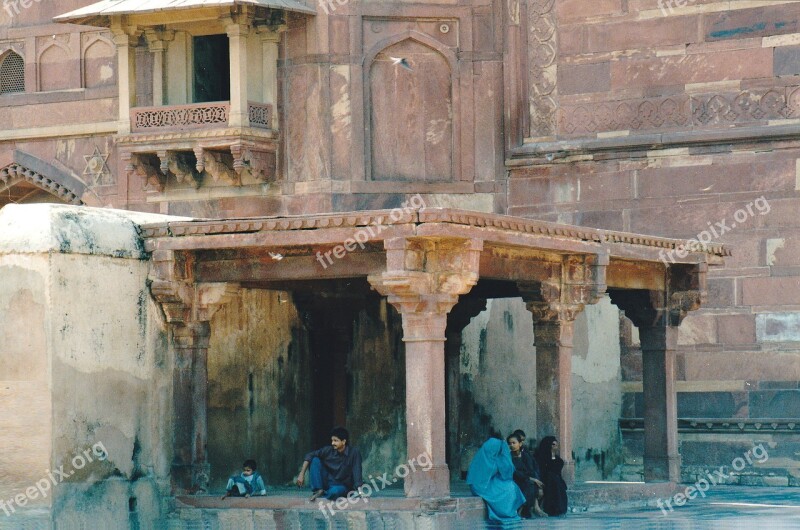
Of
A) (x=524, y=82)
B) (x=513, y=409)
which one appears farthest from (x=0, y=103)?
(x=513, y=409)

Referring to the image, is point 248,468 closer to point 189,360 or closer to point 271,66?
point 189,360

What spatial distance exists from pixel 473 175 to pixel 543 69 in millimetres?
1242

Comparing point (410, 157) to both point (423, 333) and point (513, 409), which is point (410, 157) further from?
point (423, 333)

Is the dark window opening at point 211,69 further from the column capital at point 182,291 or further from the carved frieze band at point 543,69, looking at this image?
the column capital at point 182,291

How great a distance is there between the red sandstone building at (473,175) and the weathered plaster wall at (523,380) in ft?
0.11

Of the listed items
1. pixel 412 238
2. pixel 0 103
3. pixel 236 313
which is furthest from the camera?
pixel 0 103

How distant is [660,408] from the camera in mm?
14984

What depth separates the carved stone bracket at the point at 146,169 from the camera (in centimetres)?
1758

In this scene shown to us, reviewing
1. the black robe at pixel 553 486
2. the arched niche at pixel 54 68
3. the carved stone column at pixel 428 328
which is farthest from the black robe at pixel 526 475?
the arched niche at pixel 54 68

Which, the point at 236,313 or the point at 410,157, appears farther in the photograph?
the point at 410,157

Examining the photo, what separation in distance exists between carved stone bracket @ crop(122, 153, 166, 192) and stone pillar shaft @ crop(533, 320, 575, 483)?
5.52 metres

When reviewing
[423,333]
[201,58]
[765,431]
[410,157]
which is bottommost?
[765,431]

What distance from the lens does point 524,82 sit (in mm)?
17422

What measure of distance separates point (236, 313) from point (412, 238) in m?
2.53
